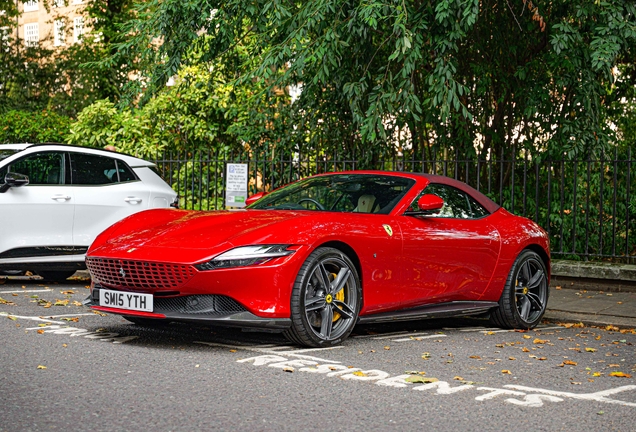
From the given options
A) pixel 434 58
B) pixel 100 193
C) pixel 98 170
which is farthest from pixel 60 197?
pixel 434 58

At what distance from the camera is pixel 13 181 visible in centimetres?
1104

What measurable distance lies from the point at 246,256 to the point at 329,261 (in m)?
0.70

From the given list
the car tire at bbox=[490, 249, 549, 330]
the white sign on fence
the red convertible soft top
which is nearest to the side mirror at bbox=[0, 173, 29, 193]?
the white sign on fence

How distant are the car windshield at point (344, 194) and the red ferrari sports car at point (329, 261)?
1 cm

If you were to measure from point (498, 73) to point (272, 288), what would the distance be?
8.65m

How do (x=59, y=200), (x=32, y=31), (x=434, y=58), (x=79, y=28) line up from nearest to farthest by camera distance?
(x=59, y=200), (x=434, y=58), (x=79, y=28), (x=32, y=31)

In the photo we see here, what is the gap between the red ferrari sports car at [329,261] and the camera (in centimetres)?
697

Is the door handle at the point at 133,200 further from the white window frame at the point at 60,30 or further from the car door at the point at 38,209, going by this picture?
the white window frame at the point at 60,30

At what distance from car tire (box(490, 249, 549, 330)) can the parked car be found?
16.7 feet

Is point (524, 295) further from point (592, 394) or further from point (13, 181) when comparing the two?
point (13, 181)

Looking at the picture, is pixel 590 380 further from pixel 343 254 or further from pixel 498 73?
pixel 498 73

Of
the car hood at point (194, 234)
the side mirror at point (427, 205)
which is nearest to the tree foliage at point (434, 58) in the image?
the side mirror at point (427, 205)

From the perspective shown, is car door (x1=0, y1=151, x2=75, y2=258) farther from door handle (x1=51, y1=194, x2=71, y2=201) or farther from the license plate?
the license plate

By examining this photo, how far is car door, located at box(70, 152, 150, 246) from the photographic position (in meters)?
11.6
